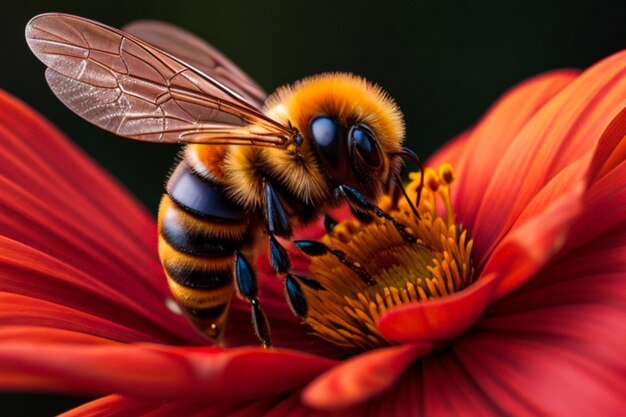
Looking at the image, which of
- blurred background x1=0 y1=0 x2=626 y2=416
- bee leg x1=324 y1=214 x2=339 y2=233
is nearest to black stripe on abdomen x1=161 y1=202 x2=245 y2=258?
bee leg x1=324 y1=214 x2=339 y2=233

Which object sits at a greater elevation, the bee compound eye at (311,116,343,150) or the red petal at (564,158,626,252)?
the bee compound eye at (311,116,343,150)

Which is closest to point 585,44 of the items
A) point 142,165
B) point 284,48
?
point 284,48

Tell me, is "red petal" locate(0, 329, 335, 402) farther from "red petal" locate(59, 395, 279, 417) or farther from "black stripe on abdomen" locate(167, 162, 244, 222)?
"black stripe on abdomen" locate(167, 162, 244, 222)

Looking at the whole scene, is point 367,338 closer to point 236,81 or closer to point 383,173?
point 383,173

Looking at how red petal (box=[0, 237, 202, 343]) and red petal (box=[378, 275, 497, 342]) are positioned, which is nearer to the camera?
red petal (box=[378, 275, 497, 342])

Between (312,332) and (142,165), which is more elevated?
(142,165)
